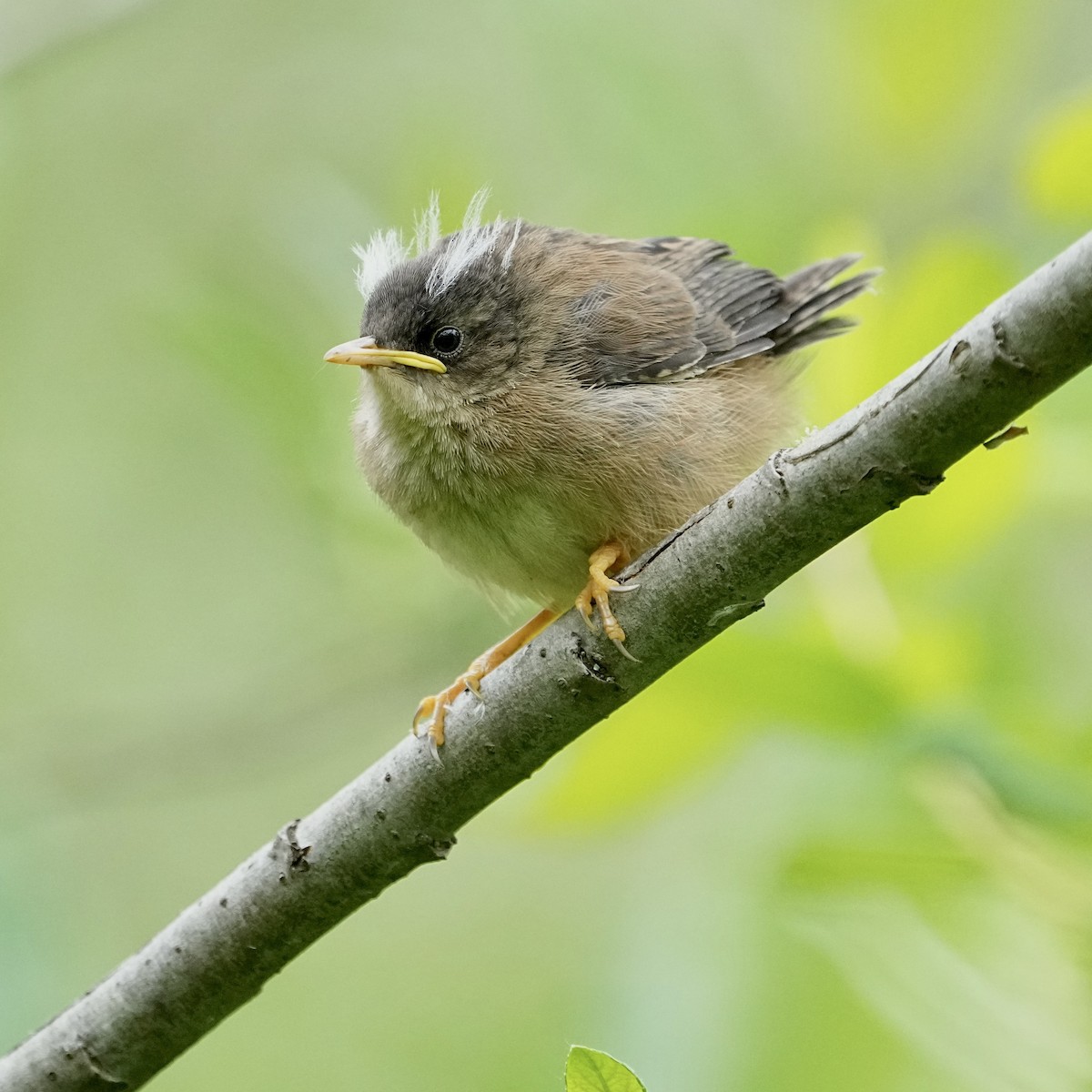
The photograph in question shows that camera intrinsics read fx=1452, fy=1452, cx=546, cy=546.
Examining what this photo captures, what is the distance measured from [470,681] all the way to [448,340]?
1.16m

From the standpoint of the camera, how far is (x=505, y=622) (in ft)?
16.8

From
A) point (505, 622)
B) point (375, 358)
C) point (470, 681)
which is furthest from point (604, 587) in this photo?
point (505, 622)

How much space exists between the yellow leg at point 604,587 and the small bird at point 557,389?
15mm

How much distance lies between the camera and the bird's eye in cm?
458

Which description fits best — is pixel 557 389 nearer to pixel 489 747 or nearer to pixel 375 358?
pixel 375 358

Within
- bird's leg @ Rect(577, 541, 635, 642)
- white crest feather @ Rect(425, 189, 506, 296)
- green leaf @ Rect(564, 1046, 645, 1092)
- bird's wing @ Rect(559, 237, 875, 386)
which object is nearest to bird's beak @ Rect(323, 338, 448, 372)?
white crest feather @ Rect(425, 189, 506, 296)

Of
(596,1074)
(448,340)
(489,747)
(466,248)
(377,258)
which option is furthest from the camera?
(377,258)

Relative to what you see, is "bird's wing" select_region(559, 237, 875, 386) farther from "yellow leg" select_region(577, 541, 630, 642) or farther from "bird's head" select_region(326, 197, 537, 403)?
"yellow leg" select_region(577, 541, 630, 642)

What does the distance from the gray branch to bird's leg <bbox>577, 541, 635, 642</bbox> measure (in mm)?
31

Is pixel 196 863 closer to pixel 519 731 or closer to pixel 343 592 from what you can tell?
pixel 343 592

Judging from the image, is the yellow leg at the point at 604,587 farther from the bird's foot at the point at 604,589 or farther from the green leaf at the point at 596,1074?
the green leaf at the point at 596,1074

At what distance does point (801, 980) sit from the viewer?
404 cm

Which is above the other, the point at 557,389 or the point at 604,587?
the point at 557,389

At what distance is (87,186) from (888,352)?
17.6ft
